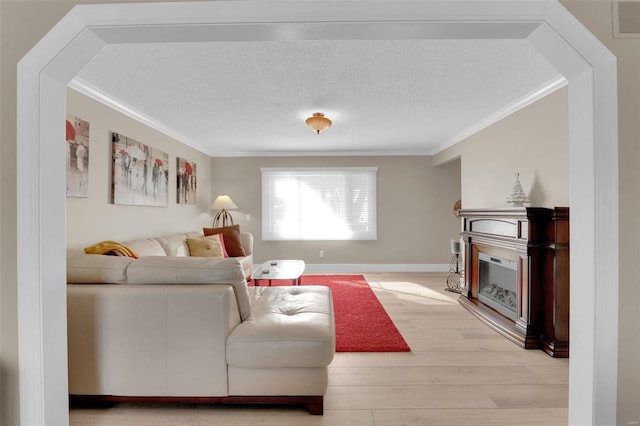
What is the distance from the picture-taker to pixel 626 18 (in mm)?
1301

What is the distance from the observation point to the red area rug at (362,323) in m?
2.79

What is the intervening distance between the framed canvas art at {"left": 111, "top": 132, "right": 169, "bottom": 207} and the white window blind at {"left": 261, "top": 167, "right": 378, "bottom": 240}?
85.4 inches

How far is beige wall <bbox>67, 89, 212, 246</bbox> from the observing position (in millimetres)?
2924

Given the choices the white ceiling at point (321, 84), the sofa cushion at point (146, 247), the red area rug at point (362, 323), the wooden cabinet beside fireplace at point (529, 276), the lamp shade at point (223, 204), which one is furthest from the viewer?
the lamp shade at point (223, 204)

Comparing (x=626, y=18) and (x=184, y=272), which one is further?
(x=184, y=272)

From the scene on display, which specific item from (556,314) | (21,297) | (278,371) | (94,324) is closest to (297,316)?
(278,371)

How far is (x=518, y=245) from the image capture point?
2949 millimetres

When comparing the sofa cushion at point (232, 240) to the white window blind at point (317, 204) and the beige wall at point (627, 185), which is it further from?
the beige wall at point (627, 185)

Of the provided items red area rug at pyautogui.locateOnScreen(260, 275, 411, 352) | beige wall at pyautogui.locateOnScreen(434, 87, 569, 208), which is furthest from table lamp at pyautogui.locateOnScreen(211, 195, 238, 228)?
beige wall at pyautogui.locateOnScreen(434, 87, 569, 208)

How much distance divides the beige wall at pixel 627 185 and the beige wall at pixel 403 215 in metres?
4.97

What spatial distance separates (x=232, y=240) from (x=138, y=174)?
1772mm

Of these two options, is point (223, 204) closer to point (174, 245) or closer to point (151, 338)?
point (174, 245)

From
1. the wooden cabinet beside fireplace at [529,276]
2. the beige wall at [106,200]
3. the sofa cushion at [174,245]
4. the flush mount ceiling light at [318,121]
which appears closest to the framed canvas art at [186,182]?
the beige wall at [106,200]

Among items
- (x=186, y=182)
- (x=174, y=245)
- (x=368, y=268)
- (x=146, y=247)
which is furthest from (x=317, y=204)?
(x=146, y=247)
